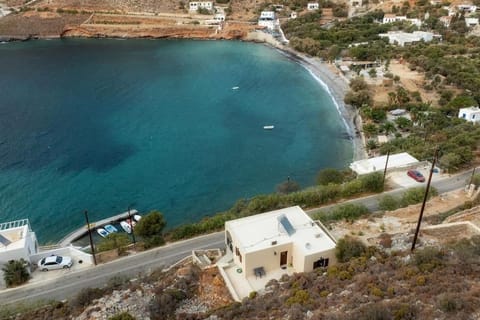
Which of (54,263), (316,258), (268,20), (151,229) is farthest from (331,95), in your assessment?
(268,20)

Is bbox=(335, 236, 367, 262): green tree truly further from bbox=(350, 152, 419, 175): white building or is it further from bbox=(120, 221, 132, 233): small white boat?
bbox=(120, 221, 132, 233): small white boat

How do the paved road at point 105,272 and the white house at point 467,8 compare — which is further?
the white house at point 467,8

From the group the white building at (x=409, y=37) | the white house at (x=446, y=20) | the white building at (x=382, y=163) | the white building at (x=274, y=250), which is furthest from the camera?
the white house at (x=446, y=20)

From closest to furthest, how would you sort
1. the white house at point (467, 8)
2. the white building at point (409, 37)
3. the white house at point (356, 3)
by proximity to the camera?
the white building at point (409, 37) < the white house at point (467, 8) < the white house at point (356, 3)

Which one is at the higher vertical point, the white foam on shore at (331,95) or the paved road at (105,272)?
the white foam on shore at (331,95)

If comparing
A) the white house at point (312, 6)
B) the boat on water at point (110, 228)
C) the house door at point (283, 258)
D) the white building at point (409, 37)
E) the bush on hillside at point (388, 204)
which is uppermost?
the white house at point (312, 6)

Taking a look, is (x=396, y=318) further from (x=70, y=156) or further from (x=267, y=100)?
(x=267, y=100)

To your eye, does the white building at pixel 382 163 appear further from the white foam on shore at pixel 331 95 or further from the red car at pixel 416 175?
the white foam on shore at pixel 331 95

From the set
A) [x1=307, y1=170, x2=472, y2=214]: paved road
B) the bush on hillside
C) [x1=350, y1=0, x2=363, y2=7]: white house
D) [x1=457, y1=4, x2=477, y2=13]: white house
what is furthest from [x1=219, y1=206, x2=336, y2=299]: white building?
[x1=350, y1=0, x2=363, y2=7]: white house

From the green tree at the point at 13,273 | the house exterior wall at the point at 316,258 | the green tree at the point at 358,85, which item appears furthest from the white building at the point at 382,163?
the green tree at the point at 13,273

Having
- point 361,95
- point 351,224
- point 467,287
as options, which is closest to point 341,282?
point 467,287
